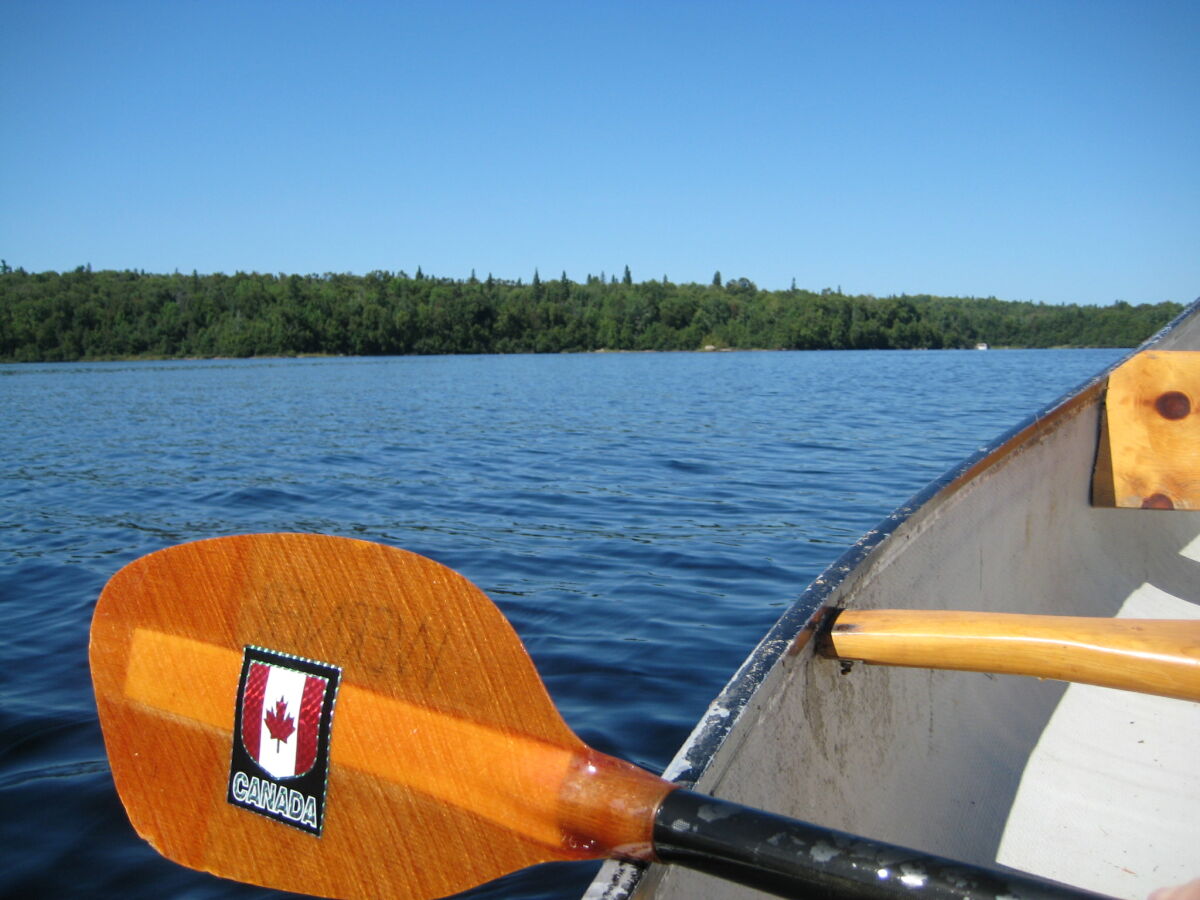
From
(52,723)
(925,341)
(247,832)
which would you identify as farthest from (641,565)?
(925,341)

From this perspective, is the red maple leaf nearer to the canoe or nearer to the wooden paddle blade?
the wooden paddle blade

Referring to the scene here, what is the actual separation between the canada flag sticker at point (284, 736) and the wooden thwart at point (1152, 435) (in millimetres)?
2662

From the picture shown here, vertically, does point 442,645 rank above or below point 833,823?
above

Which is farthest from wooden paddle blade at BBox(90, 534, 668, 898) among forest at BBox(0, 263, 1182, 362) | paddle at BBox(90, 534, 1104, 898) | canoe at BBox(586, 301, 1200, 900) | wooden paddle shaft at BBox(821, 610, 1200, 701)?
forest at BBox(0, 263, 1182, 362)

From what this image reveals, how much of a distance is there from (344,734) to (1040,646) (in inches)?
41.1

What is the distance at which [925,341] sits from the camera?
106 m

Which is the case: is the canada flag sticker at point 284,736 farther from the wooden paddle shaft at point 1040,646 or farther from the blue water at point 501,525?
the blue water at point 501,525

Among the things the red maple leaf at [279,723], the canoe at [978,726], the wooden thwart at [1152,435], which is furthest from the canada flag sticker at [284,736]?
the wooden thwart at [1152,435]

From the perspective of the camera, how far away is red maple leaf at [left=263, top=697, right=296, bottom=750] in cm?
140

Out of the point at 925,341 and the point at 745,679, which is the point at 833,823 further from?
the point at 925,341

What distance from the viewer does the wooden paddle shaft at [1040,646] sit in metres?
1.24

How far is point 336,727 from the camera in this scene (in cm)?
137

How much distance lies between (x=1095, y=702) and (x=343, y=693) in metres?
2.26

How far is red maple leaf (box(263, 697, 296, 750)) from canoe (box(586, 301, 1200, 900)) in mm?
603
